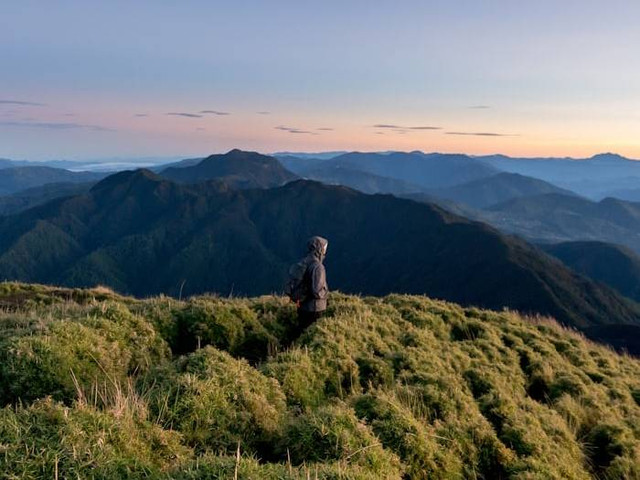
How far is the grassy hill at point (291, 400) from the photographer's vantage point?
5.09m

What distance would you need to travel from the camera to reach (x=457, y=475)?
24.7ft

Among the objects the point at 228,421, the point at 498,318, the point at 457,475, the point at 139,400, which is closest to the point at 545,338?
the point at 498,318

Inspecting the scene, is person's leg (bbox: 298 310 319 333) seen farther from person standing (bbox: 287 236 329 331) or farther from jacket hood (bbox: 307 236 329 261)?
jacket hood (bbox: 307 236 329 261)

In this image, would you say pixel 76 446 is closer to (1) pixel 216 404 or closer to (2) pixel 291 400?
(1) pixel 216 404

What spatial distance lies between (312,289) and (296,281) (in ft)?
1.70

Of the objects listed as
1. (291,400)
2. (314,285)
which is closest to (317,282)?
(314,285)

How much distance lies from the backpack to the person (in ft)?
0.10

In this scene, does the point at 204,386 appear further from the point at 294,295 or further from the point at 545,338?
the point at 545,338

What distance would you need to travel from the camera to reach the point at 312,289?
1330 cm

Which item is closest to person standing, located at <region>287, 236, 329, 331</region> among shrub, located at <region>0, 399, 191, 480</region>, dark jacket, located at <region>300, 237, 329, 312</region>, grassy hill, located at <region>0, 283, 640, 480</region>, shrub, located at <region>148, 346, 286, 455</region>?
dark jacket, located at <region>300, 237, 329, 312</region>

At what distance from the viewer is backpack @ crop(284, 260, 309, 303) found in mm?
13273

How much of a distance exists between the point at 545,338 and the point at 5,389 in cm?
1694

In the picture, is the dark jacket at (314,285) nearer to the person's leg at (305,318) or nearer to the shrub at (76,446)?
the person's leg at (305,318)

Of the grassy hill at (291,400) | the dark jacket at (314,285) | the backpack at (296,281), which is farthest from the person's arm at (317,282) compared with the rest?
the grassy hill at (291,400)
